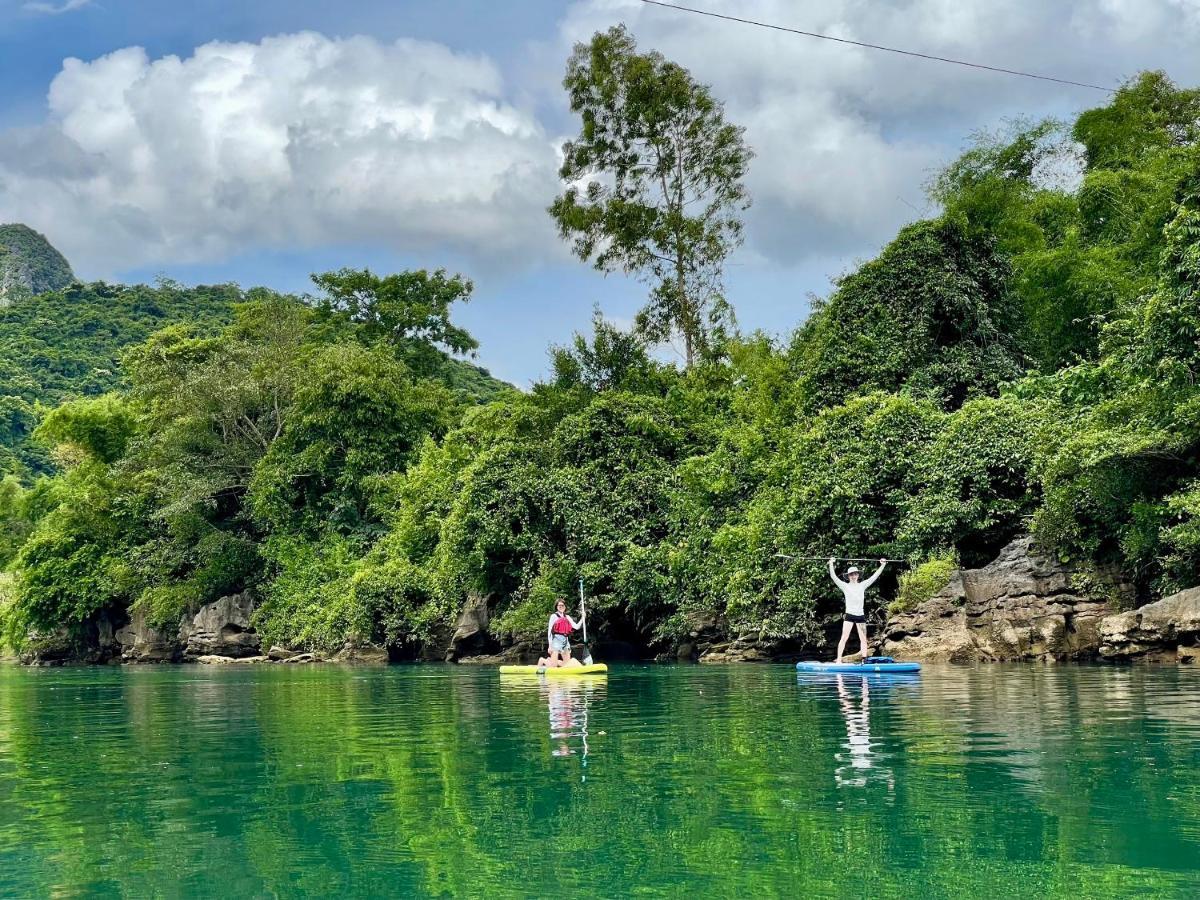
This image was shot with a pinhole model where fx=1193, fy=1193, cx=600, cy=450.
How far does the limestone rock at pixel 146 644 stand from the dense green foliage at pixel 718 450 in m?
1.23

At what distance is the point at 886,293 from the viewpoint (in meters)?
28.4

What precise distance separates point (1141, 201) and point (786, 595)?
14317 mm

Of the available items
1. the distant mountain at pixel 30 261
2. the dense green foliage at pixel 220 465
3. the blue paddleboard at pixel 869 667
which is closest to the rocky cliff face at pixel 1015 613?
the blue paddleboard at pixel 869 667

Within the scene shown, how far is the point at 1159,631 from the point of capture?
17.6m

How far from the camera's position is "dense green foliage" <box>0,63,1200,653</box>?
68.2 feet

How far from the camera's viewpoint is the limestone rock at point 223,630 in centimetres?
4091

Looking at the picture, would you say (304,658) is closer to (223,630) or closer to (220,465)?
(223,630)

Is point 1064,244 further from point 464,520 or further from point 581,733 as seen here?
point 581,733

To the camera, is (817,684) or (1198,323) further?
(1198,323)

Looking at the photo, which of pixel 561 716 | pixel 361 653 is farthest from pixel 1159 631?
pixel 361 653

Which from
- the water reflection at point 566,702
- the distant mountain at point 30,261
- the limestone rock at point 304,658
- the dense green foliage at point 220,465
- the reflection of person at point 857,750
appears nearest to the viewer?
the reflection of person at point 857,750

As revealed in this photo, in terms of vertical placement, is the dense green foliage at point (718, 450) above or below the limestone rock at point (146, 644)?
above

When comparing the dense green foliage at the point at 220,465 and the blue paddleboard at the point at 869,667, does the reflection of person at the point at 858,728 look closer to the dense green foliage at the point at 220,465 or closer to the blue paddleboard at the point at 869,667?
the blue paddleboard at the point at 869,667

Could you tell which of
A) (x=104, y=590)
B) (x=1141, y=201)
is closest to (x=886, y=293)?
(x=1141, y=201)
